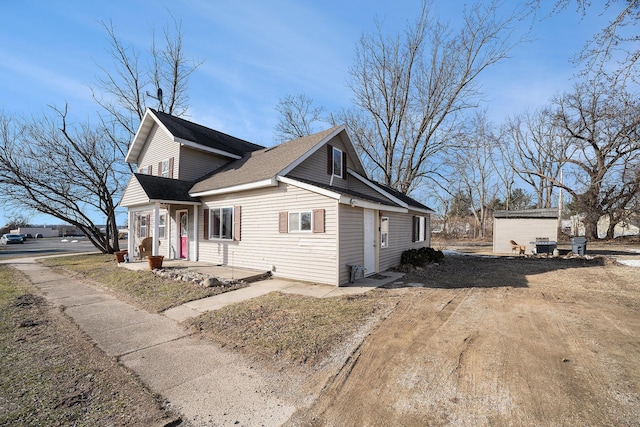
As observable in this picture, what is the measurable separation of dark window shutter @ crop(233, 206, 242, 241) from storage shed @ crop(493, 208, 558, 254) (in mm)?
17291

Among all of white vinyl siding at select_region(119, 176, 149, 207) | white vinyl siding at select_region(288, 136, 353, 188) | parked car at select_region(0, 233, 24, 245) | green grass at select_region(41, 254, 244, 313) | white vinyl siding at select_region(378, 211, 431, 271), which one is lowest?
parked car at select_region(0, 233, 24, 245)

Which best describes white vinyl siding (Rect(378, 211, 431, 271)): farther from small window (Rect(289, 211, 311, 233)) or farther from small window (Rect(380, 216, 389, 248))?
small window (Rect(289, 211, 311, 233))

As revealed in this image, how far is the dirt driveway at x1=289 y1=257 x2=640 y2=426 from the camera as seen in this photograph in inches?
108

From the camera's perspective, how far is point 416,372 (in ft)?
11.5

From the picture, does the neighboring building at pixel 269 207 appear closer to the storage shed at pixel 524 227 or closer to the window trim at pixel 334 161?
the window trim at pixel 334 161

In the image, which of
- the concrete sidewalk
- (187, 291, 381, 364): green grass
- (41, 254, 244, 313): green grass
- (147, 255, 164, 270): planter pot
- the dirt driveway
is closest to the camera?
the dirt driveway

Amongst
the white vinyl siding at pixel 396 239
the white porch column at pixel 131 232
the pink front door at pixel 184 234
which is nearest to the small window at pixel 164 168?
the white porch column at pixel 131 232

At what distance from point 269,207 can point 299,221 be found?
143 cm

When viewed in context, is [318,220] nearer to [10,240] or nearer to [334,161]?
[334,161]

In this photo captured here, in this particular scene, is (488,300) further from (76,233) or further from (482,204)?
(76,233)

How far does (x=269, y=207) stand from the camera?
998 centimetres

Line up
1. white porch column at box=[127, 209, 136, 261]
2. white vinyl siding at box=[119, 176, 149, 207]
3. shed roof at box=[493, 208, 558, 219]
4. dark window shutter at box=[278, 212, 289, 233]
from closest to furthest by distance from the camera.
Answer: dark window shutter at box=[278, 212, 289, 233]
white vinyl siding at box=[119, 176, 149, 207]
white porch column at box=[127, 209, 136, 261]
shed roof at box=[493, 208, 558, 219]

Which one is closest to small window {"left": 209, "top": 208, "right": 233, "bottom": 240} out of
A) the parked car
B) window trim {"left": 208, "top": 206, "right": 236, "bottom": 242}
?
window trim {"left": 208, "top": 206, "right": 236, "bottom": 242}

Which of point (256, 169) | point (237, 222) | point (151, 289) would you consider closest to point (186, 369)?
point (151, 289)
